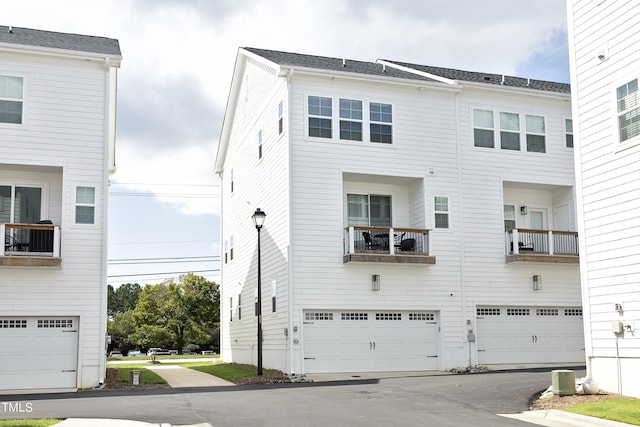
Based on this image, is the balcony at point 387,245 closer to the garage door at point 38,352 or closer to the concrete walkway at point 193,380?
the concrete walkway at point 193,380

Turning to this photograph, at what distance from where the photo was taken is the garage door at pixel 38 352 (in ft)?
66.7

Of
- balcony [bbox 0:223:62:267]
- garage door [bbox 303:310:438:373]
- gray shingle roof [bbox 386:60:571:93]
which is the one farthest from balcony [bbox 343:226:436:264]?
balcony [bbox 0:223:62:267]

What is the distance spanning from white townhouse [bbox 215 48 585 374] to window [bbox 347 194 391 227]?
0.13 ft

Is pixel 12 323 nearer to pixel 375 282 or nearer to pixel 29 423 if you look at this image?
pixel 29 423

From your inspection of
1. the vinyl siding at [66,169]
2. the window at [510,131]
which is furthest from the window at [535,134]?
the vinyl siding at [66,169]

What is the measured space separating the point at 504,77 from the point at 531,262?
8519 millimetres

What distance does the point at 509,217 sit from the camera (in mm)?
27250

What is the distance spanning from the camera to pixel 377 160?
979 inches

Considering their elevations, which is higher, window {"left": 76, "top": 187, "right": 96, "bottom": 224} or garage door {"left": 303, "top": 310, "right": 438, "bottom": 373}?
window {"left": 76, "top": 187, "right": 96, "bottom": 224}

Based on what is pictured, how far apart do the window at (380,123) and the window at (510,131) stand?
14.5ft

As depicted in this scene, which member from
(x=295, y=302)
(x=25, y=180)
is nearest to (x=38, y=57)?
(x=25, y=180)

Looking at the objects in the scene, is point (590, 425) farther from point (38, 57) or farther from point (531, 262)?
point (38, 57)

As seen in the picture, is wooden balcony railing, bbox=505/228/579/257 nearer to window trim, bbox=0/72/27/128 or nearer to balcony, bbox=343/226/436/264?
balcony, bbox=343/226/436/264

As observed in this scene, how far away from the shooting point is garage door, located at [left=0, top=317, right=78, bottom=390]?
20.3 meters
